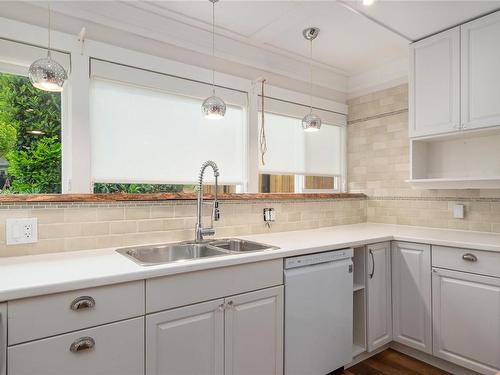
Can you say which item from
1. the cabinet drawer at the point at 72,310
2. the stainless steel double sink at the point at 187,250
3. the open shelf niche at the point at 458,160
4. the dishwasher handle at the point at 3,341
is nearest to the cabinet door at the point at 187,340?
the cabinet drawer at the point at 72,310

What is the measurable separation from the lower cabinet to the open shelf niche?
1.63 m

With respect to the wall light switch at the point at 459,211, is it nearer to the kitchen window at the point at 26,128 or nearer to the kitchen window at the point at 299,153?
the kitchen window at the point at 299,153

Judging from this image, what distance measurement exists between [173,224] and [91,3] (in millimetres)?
1451

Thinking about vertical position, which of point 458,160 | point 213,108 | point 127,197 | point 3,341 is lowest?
point 3,341

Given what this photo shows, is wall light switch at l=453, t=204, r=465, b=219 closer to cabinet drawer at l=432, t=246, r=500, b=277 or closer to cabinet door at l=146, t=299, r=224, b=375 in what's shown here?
cabinet drawer at l=432, t=246, r=500, b=277

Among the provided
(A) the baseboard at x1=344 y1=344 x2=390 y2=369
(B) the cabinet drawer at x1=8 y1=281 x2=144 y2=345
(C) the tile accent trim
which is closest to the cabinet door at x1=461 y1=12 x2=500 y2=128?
(C) the tile accent trim

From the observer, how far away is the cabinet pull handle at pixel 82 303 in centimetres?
121

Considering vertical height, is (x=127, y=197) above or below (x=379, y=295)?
above

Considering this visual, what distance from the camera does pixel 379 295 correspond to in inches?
91.0

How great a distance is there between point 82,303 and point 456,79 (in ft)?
8.76

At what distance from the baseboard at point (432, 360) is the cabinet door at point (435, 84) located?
1615mm

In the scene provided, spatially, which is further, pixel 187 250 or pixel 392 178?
pixel 392 178

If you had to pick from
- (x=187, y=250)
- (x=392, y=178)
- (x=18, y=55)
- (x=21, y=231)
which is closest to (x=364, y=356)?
(x=187, y=250)

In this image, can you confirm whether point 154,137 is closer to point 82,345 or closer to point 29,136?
point 29,136
